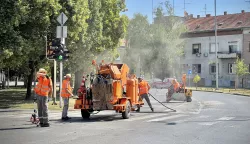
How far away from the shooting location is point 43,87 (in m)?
13.4

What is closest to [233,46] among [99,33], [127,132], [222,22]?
[222,22]

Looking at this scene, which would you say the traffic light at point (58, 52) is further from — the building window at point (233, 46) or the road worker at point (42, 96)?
the building window at point (233, 46)

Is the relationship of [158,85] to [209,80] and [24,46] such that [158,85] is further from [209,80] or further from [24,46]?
[24,46]

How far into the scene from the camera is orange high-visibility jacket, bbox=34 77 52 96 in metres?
13.4

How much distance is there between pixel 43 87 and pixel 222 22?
180 feet

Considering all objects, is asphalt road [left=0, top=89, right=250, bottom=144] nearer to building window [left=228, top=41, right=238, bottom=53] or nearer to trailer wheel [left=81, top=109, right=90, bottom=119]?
trailer wheel [left=81, top=109, right=90, bottom=119]

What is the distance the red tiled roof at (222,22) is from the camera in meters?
61.2

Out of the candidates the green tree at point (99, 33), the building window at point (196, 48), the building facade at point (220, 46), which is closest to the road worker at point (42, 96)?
the green tree at point (99, 33)

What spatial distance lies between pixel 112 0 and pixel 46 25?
12636 mm

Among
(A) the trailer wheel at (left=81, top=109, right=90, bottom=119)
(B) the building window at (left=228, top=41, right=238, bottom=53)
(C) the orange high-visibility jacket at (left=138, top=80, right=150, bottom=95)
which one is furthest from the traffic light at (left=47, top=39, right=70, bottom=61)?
(B) the building window at (left=228, top=41, right=238, bottom=53)

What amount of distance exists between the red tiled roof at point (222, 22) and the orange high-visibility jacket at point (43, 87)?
5046 cm

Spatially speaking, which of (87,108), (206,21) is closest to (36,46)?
(87,108)

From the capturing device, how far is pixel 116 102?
1582 cm

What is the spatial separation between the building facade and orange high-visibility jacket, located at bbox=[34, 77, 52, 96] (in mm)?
47938
